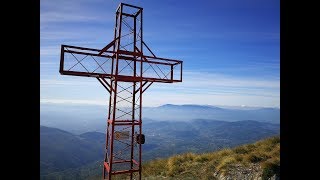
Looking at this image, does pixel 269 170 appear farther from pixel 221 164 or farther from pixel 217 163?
pixel 217 163

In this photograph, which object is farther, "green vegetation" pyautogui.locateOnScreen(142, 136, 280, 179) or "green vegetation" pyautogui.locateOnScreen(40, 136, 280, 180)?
"green vegetation" pyautogui.locateOnScreen(142, 136, 280, 179)

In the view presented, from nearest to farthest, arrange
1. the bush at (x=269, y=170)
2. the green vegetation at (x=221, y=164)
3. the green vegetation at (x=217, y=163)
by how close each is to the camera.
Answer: the bush at (x=269, y=170), the green vegetation at (x=221, y=164), the green vegetation at (x=217, y=163)

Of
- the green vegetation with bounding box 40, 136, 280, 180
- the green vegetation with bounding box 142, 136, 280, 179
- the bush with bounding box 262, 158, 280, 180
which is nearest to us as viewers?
the bush with bounding box 262, 158, 280, 180

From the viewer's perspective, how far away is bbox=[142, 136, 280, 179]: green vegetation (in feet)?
54.6

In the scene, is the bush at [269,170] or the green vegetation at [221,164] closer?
the bush at [269,170]

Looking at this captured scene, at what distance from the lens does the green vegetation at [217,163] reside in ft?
54.6

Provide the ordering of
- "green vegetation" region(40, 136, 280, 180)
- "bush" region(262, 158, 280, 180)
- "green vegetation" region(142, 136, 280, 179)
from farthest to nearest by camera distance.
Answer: "green vegetation" region(142, 136, 280, 179)
"green vegetation" region(40, 136, 280, 180)
"bush" region(262, 158, 280, 180)

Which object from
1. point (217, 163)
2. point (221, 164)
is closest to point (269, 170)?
point (221, 164)

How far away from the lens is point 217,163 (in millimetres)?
19266

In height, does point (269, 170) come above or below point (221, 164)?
above
